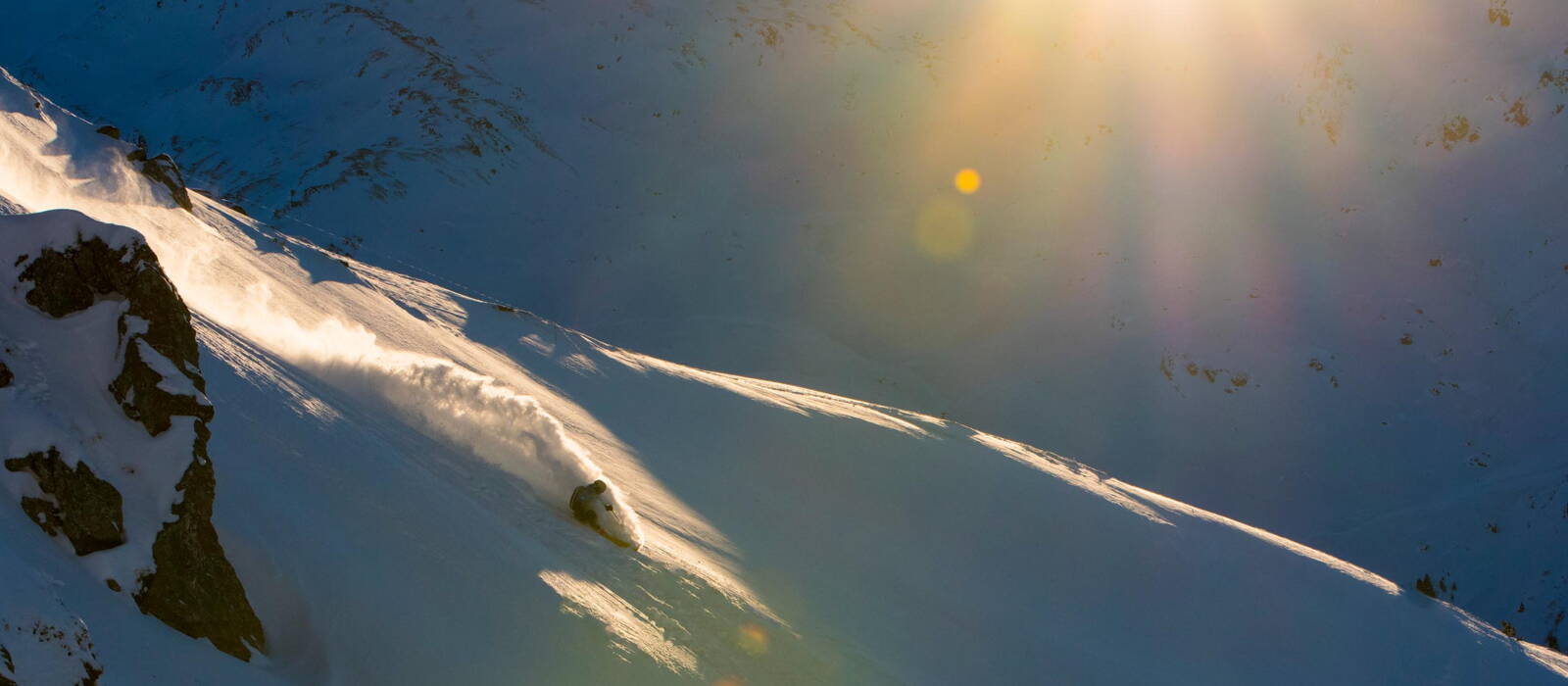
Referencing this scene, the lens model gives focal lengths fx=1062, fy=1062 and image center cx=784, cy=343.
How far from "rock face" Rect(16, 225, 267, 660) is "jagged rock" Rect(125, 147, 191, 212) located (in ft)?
21.9

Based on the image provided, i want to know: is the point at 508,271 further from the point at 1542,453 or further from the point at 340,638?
the point at 1542,453

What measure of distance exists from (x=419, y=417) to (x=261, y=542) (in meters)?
2.44

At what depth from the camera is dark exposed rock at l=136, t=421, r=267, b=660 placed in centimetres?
511

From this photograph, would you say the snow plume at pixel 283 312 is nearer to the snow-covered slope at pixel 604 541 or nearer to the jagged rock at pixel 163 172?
the snow-covered slope at pixel 604 541

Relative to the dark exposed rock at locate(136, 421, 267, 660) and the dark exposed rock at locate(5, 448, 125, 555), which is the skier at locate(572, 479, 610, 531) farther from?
the dark exposed rock at locate(5, 448, 125, 555)

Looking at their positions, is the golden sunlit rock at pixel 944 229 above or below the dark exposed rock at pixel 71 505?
above

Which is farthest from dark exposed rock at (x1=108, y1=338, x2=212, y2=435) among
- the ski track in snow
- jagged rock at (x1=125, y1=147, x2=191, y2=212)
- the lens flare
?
jagged rock at (x1=125, y1=147, x2=191, y2=212)

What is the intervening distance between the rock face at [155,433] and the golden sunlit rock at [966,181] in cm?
2395

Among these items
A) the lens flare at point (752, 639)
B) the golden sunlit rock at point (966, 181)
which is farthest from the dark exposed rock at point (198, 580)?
the golden sunlit rock at point (966, 181)

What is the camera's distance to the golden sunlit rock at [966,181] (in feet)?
91.6

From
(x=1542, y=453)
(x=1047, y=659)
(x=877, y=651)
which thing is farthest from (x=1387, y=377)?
(x=877, y=651)

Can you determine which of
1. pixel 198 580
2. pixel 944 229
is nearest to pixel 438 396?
pixel 198 580

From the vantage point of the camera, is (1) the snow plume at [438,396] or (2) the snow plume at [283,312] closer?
(1) the snow plume at [438,396]

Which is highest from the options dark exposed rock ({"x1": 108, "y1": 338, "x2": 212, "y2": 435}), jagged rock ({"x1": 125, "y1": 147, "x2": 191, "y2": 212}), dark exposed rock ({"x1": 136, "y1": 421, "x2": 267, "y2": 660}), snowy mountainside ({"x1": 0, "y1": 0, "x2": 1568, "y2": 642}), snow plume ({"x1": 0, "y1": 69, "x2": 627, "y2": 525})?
snowy mountainside ({"x1": 0, "y1": 0, "x2": 1568, "y2": 642})
